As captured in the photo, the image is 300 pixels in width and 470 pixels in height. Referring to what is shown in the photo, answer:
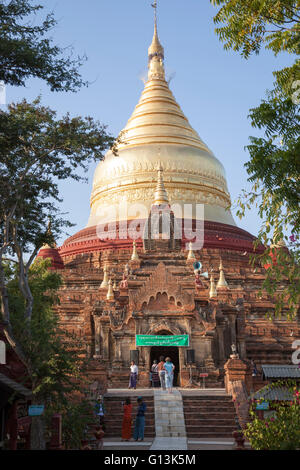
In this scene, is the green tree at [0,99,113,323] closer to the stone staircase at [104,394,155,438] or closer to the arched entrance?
the stone staircase at [104,394,155,438]

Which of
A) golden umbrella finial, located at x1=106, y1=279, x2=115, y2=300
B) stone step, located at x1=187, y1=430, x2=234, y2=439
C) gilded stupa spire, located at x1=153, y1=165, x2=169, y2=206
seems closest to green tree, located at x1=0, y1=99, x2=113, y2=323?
stone step, located at x1=187, y1=430, x2=234, y2=439

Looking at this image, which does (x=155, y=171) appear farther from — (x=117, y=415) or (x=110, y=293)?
(x=117, y=415)

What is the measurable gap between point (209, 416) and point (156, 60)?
1723 inches

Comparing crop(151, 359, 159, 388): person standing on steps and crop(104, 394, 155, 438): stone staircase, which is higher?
crop(151, 359, 159, 388): person standing on steps

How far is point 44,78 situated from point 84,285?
24.5 m

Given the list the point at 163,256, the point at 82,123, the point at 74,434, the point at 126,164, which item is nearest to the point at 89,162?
the point at 82,123

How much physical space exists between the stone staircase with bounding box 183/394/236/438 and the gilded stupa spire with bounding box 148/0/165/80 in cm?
4079

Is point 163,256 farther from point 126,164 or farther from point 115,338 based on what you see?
point 126,164

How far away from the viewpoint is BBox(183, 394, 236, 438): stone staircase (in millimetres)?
18375

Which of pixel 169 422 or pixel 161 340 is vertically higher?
pixel 161 340

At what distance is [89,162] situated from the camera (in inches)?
659

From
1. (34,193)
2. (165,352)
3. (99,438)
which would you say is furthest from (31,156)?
(165,352)

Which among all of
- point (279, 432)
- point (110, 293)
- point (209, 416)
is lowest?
point (209, 416)

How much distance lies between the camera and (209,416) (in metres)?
19.3
